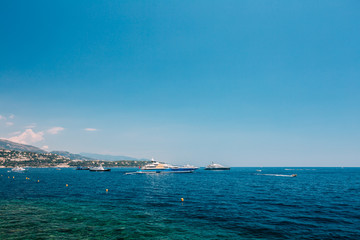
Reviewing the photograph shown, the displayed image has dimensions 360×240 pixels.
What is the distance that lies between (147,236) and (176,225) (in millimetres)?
5704

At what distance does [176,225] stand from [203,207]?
13.2 metres

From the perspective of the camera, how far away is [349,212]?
37250mm

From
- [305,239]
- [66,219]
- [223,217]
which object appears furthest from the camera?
[223,217]

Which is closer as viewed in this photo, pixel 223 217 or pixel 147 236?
pixel 147 236

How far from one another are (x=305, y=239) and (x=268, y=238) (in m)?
4.33

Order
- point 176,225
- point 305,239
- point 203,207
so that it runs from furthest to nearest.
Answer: point 203,207
point 176,225
point 305,239

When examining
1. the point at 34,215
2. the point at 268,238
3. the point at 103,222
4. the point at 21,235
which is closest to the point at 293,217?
the point at 268,238

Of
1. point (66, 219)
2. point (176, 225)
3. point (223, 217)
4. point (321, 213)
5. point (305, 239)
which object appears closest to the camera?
point (305, 239)

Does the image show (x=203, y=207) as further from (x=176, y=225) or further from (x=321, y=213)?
(x=321, y=213)

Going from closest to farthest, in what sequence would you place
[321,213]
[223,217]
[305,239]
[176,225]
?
[305,239]
[176,225]
[223,217]
[321,213]

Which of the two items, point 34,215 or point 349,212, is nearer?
point 34,215

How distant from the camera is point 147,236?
24.1 m

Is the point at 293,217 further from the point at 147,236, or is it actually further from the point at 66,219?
the point at 66,219

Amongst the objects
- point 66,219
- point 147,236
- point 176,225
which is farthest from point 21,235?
point 176,225
